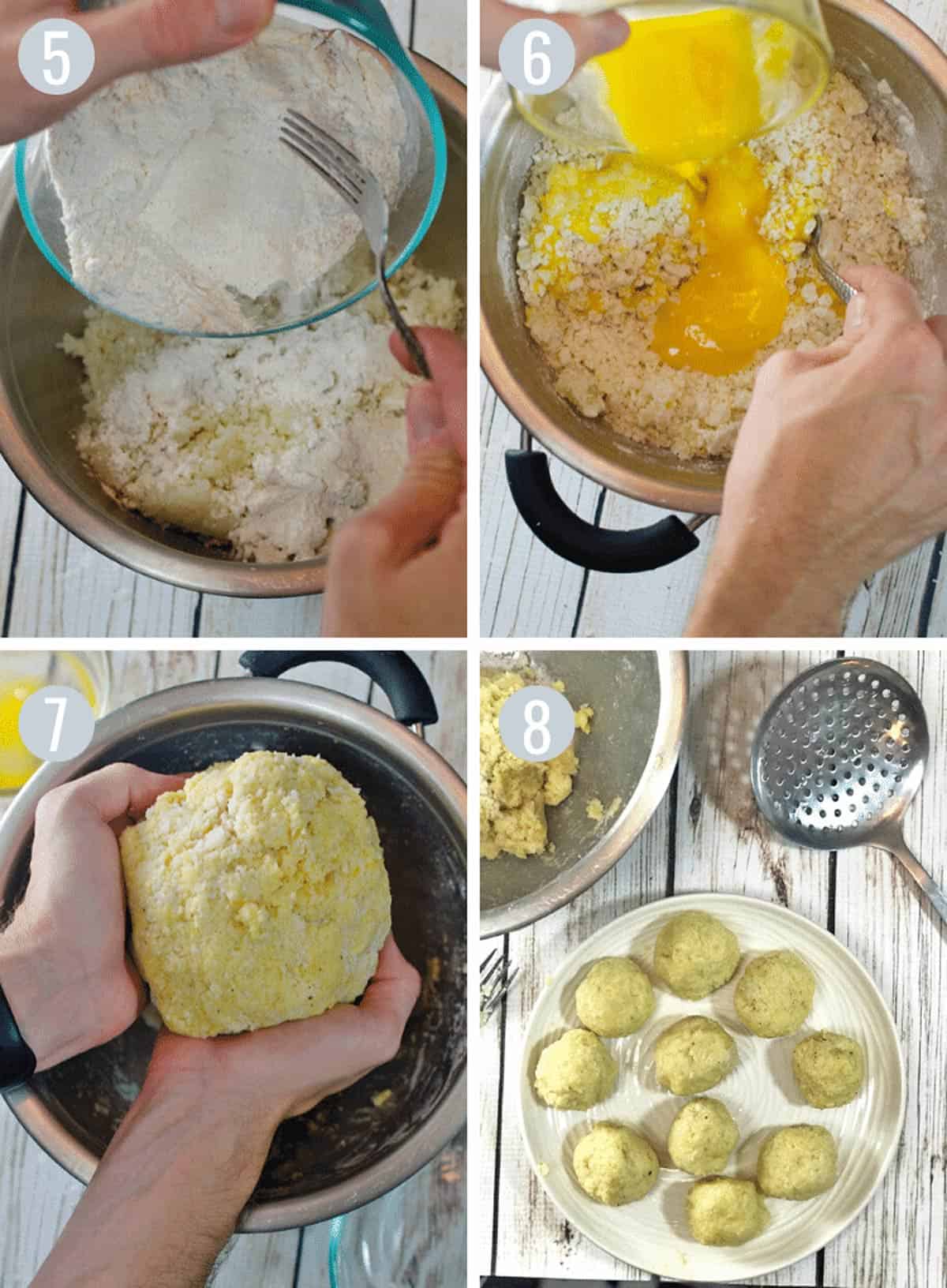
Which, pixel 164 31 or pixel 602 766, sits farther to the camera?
pixel 602 766

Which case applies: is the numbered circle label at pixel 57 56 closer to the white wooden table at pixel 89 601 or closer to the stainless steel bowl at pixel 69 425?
the stainless steel bowl at pixel 69 425

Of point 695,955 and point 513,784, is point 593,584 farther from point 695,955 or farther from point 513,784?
point 695,955

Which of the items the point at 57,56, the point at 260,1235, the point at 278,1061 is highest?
the point at 57,56

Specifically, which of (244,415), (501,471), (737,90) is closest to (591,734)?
(501,471)

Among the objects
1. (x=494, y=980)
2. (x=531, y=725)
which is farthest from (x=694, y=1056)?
(x=531, y=725)

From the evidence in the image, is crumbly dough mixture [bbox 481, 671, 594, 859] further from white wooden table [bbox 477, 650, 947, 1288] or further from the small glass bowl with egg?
the small glass bowl with egg
